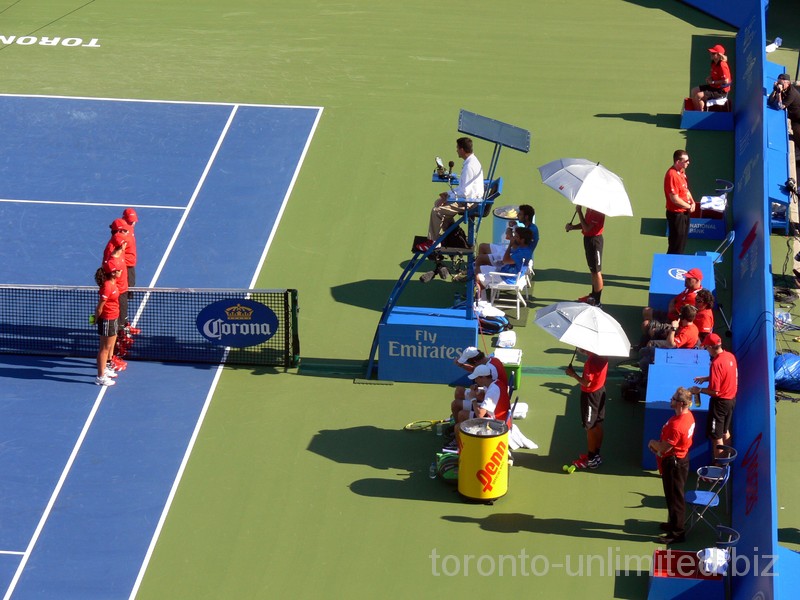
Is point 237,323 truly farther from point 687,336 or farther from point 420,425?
point 687,336

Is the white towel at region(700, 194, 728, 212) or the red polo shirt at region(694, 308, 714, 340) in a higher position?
the white towel at region(700, 194, 728, 212)

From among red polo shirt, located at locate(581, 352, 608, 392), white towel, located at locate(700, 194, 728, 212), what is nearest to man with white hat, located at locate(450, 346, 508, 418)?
red polo shirt, located at locate(581, 352, 608, 392)

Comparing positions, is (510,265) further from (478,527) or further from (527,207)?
(478,527)

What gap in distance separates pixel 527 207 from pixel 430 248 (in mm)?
1941

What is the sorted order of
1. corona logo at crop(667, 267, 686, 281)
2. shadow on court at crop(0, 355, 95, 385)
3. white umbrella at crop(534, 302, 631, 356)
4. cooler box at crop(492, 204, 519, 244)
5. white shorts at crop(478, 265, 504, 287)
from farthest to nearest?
cooler box at crop(492, 204, 519, 244), white shorts at crop(478, 265, 504, 287), corona logo at crop(667, 267, 686, 281), shadow on court at crop(0, 355, 95, 385), white umbrella at crop(534, 302, 631, 356)

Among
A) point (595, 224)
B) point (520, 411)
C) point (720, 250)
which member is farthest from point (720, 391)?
point (720, 250)

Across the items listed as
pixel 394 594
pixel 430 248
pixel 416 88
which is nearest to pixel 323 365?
pixel 430 248

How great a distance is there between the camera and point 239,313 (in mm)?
17453

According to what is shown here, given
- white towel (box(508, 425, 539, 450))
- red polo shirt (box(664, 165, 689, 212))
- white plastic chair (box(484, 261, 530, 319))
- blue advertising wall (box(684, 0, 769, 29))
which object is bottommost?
white towel (box(508, 425, 539, 450))

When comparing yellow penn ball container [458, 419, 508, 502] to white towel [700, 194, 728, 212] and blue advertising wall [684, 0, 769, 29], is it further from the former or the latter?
blue advertising wall [684, 0, 769, 29]

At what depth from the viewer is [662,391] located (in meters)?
15.5

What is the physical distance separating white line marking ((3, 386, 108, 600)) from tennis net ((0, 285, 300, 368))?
110 cm

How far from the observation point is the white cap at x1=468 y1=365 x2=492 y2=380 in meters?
15.2

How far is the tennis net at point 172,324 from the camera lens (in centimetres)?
1750
